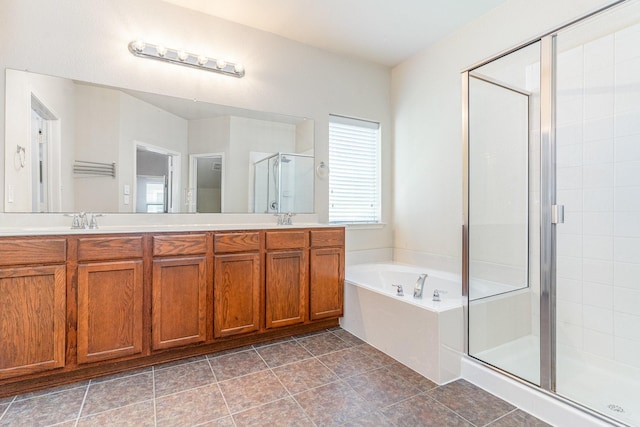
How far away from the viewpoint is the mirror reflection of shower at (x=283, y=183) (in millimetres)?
2816

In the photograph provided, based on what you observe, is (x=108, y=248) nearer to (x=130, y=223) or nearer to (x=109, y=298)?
(x=109, y=298)

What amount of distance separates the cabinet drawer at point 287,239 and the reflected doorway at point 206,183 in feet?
1.82

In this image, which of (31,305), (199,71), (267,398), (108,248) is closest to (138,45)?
(199,71)

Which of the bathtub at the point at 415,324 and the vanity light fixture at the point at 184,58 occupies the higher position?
the vanity light fixture at the point at 184,58

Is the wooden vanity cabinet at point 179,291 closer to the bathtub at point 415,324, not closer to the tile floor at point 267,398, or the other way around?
the tile floor at point 267,398

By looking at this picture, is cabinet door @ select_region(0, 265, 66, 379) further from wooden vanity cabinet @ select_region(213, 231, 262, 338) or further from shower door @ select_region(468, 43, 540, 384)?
shower door @ select_region(468, 43, 540, 384)

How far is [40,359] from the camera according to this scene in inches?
67.4

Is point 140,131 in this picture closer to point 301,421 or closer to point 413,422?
point 301,421

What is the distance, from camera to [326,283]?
2.65 meters

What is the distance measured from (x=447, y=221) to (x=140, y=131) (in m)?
2.69

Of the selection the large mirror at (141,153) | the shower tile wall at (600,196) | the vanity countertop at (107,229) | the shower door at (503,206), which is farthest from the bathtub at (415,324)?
the large mirror at (141,153)

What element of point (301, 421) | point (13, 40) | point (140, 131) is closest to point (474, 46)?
point (140, 131)

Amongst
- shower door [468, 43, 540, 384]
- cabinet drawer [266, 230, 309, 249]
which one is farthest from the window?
shower door [468, 43, 540, 384]

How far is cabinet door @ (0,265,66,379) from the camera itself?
164 centimetres
